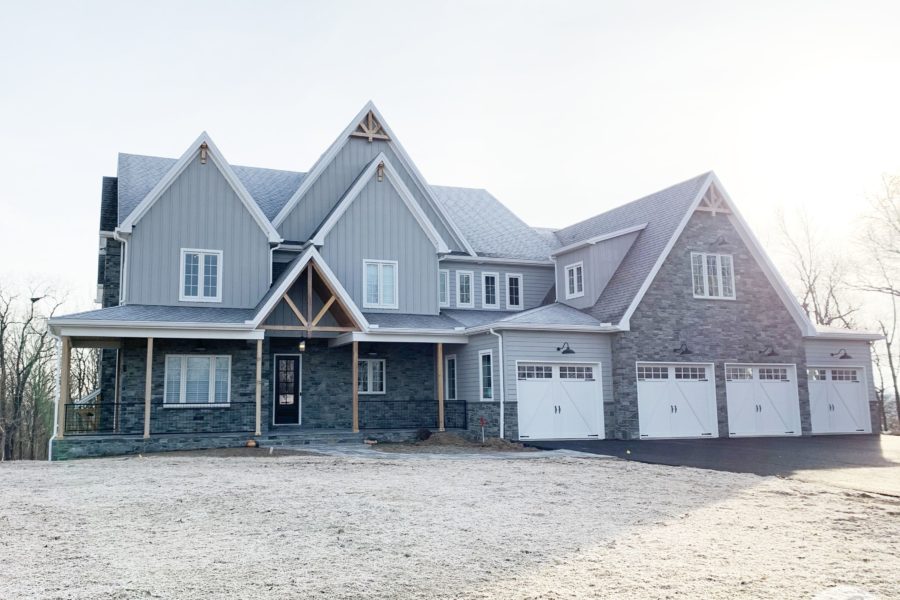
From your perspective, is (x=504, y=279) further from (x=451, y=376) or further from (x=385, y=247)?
(x=385, y=247)

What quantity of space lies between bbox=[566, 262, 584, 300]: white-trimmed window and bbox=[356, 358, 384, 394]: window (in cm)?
690

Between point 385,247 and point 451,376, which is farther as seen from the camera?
point 451,376

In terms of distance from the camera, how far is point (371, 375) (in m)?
24.0

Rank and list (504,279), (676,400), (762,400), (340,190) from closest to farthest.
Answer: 1. (676,400)
2. (762,400)
3. (340,190)
4. (504,279)

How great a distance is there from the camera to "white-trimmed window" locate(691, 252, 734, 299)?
23.8 metres

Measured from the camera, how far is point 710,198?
24.3 m

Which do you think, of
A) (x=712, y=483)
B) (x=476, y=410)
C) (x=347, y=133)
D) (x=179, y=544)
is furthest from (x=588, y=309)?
(x=179, y=544)

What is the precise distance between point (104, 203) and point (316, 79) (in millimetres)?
11780

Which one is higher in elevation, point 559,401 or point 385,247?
point 385,247

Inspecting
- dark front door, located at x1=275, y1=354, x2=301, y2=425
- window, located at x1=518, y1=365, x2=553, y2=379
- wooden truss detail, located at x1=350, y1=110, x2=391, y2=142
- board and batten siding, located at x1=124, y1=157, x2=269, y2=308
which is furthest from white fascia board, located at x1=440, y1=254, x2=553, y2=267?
board and batten siding, located at x1=124, y1=157, x2=269, y2=308

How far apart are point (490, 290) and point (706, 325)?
7355 millimetres

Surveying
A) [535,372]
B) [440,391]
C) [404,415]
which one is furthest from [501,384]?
[404,415]

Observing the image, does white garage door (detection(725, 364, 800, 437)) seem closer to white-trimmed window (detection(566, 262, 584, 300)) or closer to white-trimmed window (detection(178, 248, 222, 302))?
white-trimmed window (detection(566, 262, 584, 300))

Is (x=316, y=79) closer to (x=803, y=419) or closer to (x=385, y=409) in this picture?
(x=385, y=409)
